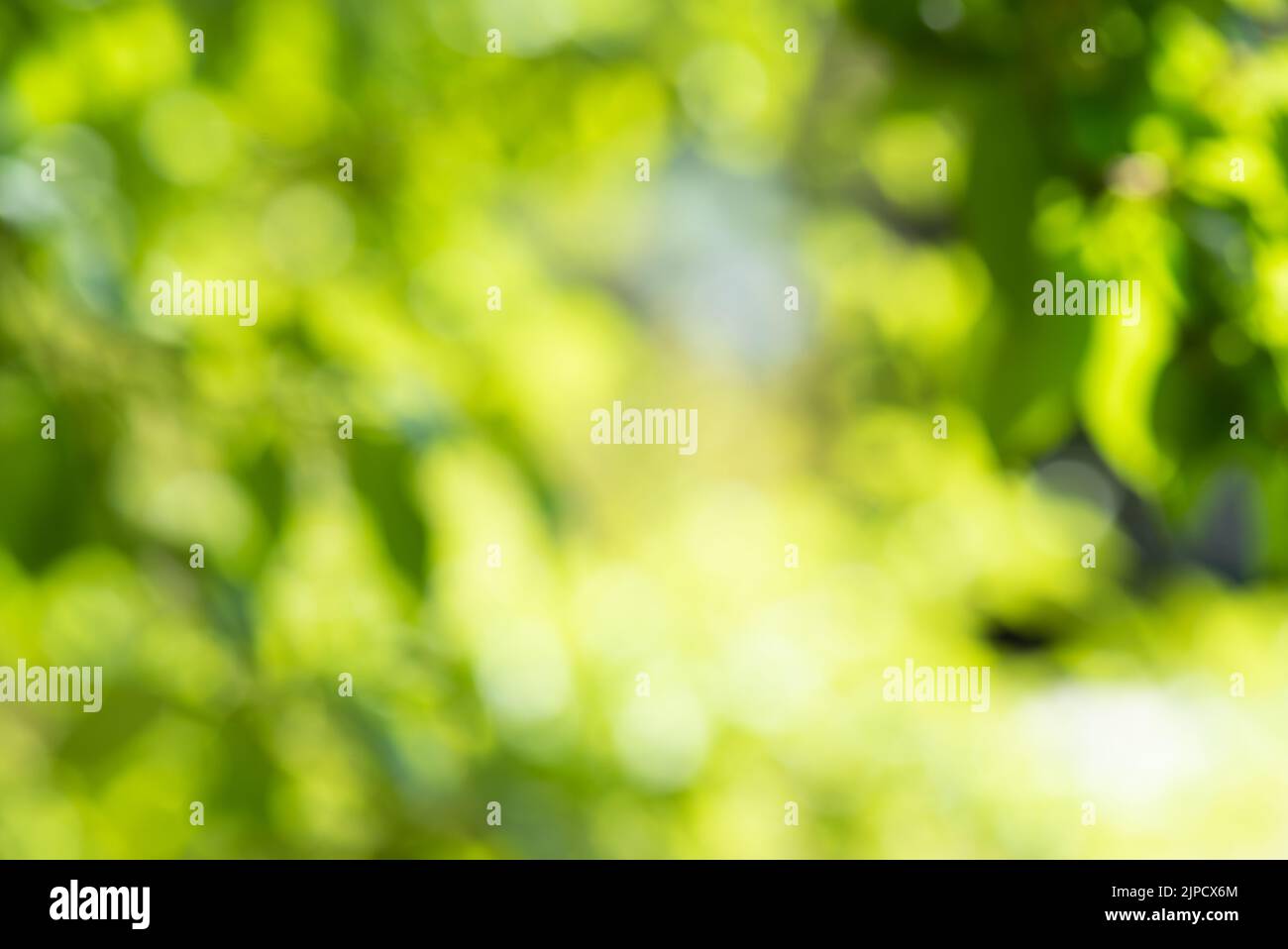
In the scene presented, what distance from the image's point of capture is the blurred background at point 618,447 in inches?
25.6

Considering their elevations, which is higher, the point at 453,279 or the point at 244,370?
the point at 453,279

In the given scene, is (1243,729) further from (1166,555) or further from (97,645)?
(97,645)

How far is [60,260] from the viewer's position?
82 cm

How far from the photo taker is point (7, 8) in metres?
0.81

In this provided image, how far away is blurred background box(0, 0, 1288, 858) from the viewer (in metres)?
0.65

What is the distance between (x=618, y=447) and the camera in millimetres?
1900

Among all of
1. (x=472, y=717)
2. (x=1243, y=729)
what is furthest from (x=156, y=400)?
(x=1243, y=729)

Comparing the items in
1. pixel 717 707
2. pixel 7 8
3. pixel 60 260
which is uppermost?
pixel 7 8
